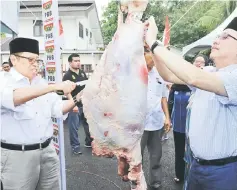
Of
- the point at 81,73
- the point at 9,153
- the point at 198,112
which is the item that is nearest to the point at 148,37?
the point at 198,112

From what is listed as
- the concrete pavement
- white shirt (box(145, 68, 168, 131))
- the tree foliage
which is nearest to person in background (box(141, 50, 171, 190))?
white shirt (box(145, 68, 168, 131))

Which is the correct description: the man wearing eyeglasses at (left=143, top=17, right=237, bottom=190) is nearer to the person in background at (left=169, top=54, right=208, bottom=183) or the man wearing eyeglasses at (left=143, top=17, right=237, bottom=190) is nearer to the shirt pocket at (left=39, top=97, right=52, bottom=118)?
the shirt pocket at (left=39, top=97, right=52, bottom=118)

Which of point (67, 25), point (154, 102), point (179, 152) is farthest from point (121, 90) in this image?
point (67, 25)

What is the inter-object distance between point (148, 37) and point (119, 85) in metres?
0.33

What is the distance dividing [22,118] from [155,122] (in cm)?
195

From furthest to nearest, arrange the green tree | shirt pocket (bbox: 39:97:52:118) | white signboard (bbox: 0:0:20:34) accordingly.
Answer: the green tree, white signboard (bbox: 0:0:20:34), shirt pocket (bbox: 39:97:52:118)

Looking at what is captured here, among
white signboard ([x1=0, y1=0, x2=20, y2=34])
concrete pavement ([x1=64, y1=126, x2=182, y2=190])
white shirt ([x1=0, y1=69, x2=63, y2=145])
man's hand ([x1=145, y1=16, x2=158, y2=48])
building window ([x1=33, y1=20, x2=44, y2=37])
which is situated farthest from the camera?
building window ([x1=33, y1=20, x2=44, y2=37])

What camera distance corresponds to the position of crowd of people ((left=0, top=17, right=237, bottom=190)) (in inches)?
72.7

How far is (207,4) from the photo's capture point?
26.3 m

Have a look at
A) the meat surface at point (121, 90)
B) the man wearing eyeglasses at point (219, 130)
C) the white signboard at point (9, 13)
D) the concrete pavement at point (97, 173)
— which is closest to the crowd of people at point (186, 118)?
the man wearing eyeglasses at point (219, 130)

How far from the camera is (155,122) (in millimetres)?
3992

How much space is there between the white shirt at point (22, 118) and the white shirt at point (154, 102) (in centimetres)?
154

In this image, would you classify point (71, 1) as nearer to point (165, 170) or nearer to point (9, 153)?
point (165, 170)

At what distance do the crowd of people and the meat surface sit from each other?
4.3 inches
